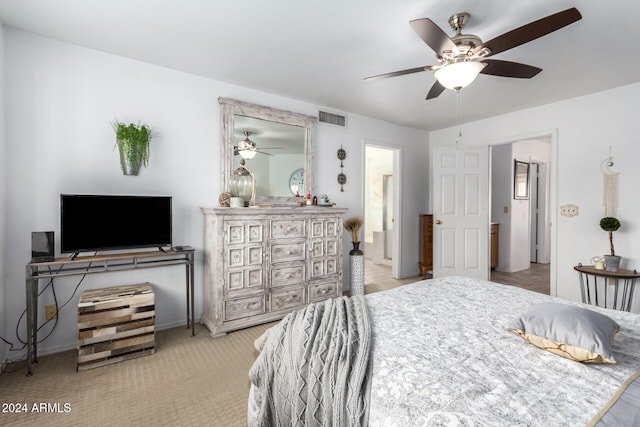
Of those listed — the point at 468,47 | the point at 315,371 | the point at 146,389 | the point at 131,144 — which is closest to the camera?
the point at 315,371

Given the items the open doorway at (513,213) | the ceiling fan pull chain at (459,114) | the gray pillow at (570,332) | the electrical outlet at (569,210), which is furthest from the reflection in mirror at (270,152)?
the open doorway at (513,213)

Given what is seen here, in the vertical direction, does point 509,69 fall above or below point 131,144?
above

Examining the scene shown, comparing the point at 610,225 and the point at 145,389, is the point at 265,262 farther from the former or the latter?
the point at 610,225

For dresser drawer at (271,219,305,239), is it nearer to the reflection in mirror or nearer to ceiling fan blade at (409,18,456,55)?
the reflection in mirror

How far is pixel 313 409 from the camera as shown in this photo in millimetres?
1068

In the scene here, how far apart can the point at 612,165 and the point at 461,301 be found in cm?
312

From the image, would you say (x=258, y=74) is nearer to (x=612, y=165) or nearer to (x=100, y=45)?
(x=100, y=45)

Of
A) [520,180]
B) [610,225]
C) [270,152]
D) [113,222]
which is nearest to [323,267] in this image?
[270,152]

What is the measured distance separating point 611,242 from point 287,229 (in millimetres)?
3518

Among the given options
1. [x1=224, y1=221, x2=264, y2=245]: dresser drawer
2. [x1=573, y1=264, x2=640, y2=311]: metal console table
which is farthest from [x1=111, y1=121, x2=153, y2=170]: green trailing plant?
[x1=573, y1=264, x2=640, y2=311]: metal console table

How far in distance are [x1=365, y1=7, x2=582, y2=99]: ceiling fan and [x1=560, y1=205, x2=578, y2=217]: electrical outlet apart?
242cm

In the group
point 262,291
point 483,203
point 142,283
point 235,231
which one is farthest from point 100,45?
point 483,203

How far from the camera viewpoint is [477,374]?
1.02 metres

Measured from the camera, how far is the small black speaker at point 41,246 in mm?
2176
